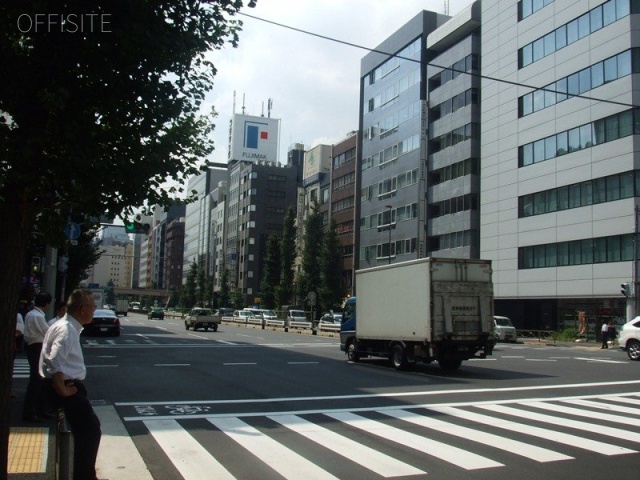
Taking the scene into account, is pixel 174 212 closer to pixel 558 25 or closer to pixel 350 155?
pixel 350 155

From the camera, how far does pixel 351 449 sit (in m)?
7.81

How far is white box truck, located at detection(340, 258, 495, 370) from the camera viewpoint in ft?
58.0

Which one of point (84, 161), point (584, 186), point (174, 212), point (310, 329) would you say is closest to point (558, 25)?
point (584, 186)

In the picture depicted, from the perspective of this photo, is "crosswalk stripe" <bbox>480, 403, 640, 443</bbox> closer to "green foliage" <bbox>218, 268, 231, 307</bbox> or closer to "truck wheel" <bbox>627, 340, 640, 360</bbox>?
"truck wheel" <bbox>627, 340, 640, 360</bbox>

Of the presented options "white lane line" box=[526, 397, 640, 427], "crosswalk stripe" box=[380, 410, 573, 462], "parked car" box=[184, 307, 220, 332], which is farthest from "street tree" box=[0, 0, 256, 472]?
"parked car" box=[184, 307, 220, 332]

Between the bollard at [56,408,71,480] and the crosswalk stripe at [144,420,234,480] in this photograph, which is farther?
the crosswalk stripe at [144,420,234,480]

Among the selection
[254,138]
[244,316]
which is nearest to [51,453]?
[244,316]

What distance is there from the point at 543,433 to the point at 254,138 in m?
127

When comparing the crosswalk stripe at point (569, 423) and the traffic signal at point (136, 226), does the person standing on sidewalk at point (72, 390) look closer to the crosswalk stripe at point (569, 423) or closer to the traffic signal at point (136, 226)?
the traffic signal at point (136, 226)

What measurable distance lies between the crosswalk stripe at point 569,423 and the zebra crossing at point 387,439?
1 centimetres

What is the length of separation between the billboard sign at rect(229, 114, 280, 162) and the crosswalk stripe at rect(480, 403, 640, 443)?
4849 inches

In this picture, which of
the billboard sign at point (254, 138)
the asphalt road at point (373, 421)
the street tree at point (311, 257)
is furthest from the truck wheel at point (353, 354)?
the billboard sign at point (254, 138)

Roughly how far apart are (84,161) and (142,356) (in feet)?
61.9

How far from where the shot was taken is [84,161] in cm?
499
